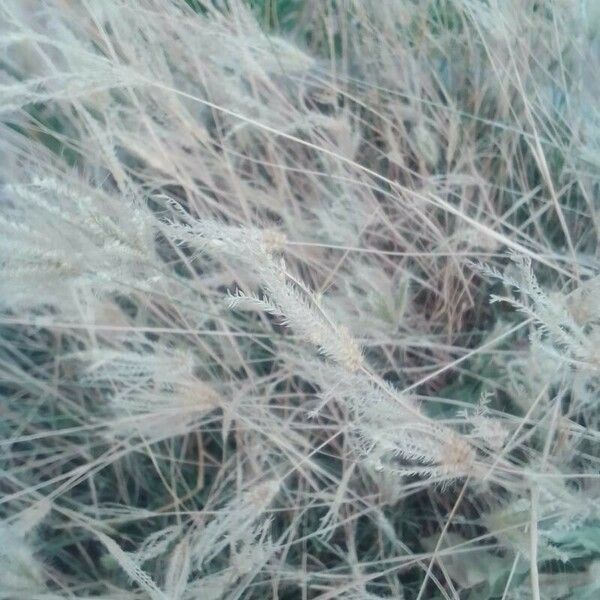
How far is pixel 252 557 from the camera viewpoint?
2.28 feet

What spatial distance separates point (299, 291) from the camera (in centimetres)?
73

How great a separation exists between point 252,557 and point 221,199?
0.45 m

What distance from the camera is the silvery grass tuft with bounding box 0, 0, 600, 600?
28.5 inches

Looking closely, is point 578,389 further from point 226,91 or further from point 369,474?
point 226,91

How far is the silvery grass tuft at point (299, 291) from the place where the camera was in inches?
28.5

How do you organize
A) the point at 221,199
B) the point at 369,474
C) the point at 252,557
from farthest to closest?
the point at 221,199 < the point at 369,474 < the point at 252,557

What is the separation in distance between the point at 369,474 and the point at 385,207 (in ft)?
1.12

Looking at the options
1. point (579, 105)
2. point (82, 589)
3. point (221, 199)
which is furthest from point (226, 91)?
point (82, 589)

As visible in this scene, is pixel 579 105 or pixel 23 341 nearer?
pixel 579 105

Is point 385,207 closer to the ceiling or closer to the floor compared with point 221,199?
closer to the floor

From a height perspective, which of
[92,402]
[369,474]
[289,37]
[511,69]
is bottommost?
[369,474]

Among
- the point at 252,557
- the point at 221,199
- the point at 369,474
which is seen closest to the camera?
the point at 252,557

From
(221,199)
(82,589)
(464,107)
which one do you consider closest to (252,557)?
(82,589)

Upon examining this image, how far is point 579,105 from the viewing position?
86cm
